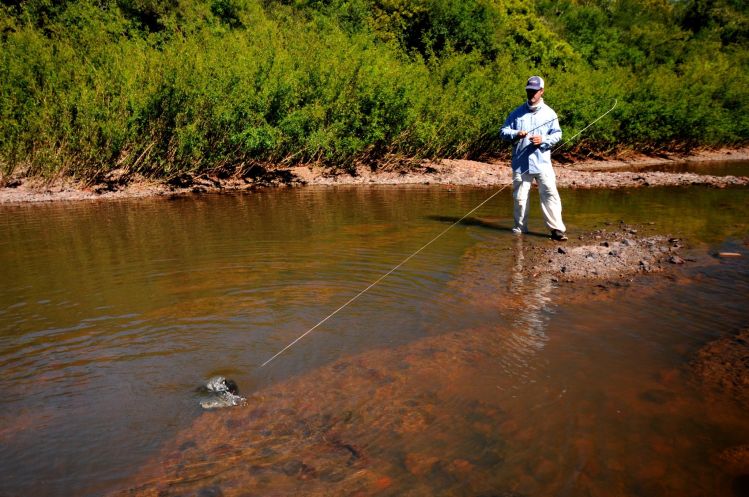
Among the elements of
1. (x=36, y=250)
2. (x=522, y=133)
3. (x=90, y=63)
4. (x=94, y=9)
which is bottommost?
(x=36, y=250)

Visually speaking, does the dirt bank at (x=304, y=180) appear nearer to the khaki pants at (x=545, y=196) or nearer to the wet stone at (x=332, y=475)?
the khaki pants at (x=545, y=196)

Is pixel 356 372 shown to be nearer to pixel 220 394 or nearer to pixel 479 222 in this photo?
pixel 220 394

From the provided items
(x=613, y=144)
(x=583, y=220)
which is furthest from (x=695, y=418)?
(x=613, y=144)

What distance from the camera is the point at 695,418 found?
12.0 feet

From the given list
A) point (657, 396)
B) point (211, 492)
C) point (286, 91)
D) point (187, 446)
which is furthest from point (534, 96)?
point (286, 91)

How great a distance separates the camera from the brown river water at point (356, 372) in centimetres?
319

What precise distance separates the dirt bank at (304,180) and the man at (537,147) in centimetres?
780

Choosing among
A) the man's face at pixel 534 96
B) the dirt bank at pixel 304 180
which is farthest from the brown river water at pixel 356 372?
the dirt bank at pixel 304 180

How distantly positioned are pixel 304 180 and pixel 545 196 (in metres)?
9.16

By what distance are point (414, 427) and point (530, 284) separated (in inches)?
130

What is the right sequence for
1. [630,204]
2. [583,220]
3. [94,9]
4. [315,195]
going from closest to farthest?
1. [583,220]
2. [630,204]
3. [315,195]
4. [94,9]

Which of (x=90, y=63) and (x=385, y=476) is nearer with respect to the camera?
(x=385, y=476)

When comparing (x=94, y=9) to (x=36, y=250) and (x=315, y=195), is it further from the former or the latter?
(x=36, y=250)

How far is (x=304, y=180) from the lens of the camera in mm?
16562
